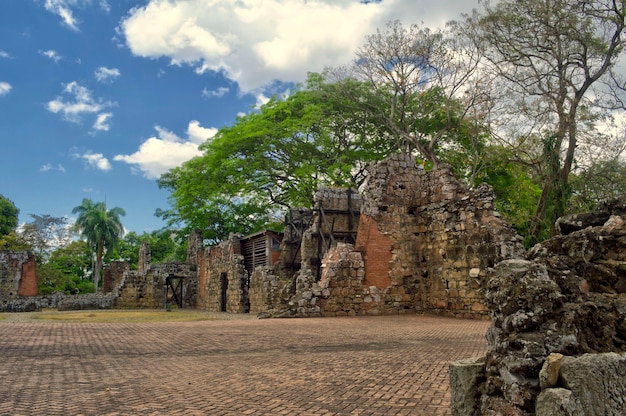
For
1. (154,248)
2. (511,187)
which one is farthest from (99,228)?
(511,187)

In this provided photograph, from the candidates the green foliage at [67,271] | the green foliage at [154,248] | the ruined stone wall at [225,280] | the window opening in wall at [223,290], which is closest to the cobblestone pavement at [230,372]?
the ruined stone wall at [225,280]

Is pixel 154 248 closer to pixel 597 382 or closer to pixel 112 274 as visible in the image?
pixel 112 274

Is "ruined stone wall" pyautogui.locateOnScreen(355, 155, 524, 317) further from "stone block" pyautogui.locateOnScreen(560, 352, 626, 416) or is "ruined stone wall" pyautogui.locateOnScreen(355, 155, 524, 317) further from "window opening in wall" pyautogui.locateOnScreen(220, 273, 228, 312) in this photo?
"window opening in wall" pyautogui.locateOnScreen(220, 273, 228, 312)

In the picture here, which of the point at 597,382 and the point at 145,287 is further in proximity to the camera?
the point at 145,287

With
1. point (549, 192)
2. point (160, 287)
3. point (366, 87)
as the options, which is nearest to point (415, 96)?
point (366, 87)

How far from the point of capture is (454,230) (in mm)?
14938

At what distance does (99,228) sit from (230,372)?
5319cm

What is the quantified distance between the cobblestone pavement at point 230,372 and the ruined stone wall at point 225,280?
15398 mm

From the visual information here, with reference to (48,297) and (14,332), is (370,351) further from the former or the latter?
(48,297)

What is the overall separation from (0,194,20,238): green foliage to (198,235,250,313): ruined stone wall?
76.7ft

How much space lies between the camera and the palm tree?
53531mm

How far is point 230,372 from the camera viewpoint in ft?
18.5

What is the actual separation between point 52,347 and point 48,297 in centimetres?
2784

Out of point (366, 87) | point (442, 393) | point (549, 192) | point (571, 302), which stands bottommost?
point (442, 393)
